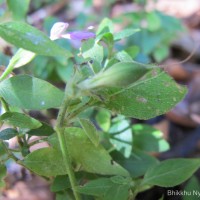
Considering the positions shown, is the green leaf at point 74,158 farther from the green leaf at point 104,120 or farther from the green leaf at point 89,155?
the green leaf at point 104,120

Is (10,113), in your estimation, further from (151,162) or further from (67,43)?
(67,43)

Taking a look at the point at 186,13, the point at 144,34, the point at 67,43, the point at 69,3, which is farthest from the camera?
the point at 69,3

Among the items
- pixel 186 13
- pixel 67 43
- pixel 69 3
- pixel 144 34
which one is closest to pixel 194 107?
pixel 144 34

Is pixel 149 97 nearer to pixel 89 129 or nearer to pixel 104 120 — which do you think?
pixel 89 129

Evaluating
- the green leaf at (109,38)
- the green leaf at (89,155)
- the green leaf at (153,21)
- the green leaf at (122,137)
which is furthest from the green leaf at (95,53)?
the green leaf at (153,21)

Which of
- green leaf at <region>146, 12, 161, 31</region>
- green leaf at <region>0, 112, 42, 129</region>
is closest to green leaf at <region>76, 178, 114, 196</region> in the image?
green leaf at <region>0, 112, 42, 129</region>

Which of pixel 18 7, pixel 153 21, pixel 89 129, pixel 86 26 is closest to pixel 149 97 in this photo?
pixel 89 129
